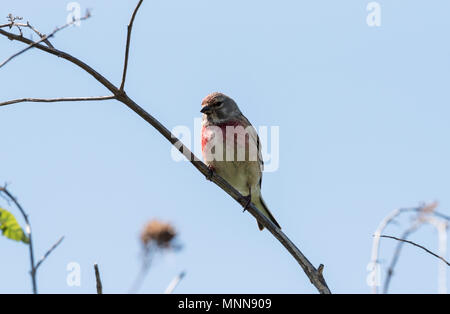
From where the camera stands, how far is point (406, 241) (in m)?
3.30

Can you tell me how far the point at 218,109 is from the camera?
7992mm

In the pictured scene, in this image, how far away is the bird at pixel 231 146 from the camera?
751 cm

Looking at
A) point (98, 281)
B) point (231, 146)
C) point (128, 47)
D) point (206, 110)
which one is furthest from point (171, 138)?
point (206, 110)

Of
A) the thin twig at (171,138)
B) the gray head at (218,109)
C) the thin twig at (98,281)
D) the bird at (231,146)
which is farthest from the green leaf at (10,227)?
the gray head at (218,109)

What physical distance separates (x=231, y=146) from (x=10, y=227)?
4.87m

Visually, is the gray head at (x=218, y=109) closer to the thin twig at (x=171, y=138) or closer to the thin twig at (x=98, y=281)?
the thin twig at (x=171, y=138)

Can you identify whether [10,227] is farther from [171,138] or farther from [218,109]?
[218,109]

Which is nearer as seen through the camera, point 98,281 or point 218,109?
point 98,281

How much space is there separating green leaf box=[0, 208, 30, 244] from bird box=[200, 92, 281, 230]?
15.1ft

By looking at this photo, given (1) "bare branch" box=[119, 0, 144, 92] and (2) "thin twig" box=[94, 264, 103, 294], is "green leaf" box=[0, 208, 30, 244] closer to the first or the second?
(2) "thin twig" box=[94, 264, 103, 294]

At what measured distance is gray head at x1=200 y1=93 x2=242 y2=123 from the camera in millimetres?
7948
